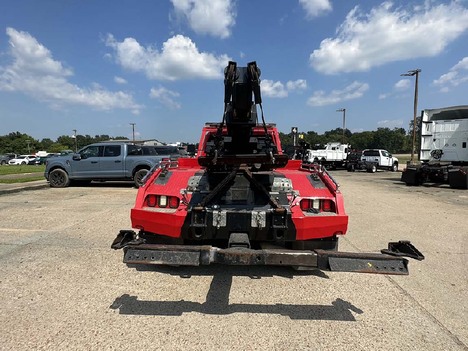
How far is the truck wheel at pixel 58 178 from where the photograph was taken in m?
14.3

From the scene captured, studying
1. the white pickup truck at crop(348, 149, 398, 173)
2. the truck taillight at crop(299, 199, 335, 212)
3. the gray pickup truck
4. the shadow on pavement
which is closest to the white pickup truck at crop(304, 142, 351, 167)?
the white pickup truck at crop(348, 149, 398, 173)

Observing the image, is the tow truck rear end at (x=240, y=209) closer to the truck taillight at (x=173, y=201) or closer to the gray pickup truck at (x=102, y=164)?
the truck taillight at (x=173, y=201)

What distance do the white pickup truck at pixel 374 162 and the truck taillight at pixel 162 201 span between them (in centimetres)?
2704

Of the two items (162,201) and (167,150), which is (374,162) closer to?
(167,150)

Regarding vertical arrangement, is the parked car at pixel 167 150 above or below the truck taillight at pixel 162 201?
above

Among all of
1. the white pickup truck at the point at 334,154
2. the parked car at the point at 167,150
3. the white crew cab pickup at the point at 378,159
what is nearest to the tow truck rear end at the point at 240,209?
the parked car at the point at 167,150

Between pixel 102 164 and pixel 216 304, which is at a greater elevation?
pixel 102 164

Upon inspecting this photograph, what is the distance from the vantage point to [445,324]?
3.17 m

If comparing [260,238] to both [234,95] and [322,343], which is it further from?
[234,95]

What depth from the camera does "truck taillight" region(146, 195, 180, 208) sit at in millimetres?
4055

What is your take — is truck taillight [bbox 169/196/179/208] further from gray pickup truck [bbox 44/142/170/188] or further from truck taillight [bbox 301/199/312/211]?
gray pickup truck [bbox 44/142/170/188]

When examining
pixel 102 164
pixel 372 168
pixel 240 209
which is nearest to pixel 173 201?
pixel 240 209

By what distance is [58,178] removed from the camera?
14305 mm

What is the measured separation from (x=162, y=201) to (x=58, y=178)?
12.1 meters
